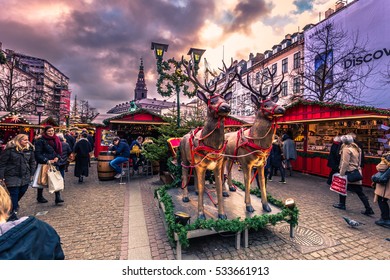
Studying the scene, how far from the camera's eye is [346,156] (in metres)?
4.82

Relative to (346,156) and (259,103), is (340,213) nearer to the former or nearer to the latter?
(346,156)

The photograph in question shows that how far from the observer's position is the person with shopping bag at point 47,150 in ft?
16.4

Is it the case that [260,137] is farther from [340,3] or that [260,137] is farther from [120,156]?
[340,3]

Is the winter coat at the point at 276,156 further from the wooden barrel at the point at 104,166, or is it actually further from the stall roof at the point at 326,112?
the wooden barrel at the point at 104,166

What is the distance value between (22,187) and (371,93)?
68.2 ft

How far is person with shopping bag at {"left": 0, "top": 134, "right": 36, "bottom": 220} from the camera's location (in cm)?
411

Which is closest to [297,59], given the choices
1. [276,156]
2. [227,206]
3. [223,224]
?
[276,156]

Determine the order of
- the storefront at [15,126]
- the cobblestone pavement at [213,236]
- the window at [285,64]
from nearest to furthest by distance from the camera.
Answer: the cobblestone pavement at [213,236] → the storefront at [15,126] → the window at [285,64]

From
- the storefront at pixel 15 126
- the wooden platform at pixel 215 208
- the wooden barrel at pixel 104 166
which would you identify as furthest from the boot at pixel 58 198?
the storefront at pixel 15 126

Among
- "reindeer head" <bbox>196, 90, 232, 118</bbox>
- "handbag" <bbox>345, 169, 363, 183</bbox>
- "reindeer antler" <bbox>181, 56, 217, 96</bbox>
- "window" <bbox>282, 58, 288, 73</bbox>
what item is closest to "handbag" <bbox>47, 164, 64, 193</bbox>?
"reindeer antler" <bbox>181, 56, 217, 96</bbox>

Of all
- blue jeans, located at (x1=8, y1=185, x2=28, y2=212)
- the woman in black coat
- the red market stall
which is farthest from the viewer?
the red market stall

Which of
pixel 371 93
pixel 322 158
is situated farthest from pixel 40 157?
pixel 371 93

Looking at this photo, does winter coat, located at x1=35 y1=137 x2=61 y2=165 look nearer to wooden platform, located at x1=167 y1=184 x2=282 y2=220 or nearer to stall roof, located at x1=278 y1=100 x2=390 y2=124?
wooden platform, located at x1=167 y1=184 x2=282 y2=220

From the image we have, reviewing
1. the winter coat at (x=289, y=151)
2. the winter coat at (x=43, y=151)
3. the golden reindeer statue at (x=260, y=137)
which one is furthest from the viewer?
the winter coat at (x=289, y=151)
